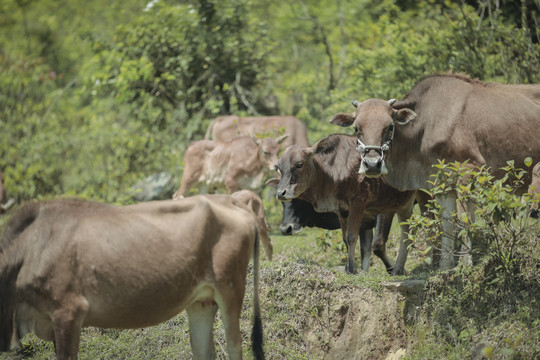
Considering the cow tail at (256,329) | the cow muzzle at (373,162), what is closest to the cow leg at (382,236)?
the cow muzzle at (373,162)

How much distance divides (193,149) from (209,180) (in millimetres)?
748

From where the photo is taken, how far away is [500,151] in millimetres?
7766

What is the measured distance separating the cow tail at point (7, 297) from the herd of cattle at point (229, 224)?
1cm

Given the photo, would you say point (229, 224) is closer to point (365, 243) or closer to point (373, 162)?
point (373, 162)

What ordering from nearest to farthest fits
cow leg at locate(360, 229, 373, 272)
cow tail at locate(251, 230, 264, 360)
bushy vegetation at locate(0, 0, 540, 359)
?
cow tail at locate(251, 230, 264, 360)
bushy vegetation at locate(0, 0, 540, 359)
cow leg at locate(360, 229, 373, 272)

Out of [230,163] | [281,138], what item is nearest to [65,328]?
[230,163]

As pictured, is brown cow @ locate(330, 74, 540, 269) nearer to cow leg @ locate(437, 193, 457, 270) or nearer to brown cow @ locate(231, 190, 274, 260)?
cow leg @ locate(437, 193, 457, 270)

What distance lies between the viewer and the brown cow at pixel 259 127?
1445 centimetres

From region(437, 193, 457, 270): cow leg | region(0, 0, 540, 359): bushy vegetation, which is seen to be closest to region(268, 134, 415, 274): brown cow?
region(0, 0, 540, 359): bushy vegetation

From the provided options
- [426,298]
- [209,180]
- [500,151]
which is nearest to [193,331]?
[426,298]

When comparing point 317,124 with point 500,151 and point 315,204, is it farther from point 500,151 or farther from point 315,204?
point 500,151

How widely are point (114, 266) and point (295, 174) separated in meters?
3.80

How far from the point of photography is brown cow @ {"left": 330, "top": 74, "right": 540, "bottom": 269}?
773 cm

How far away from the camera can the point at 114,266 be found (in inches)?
222
